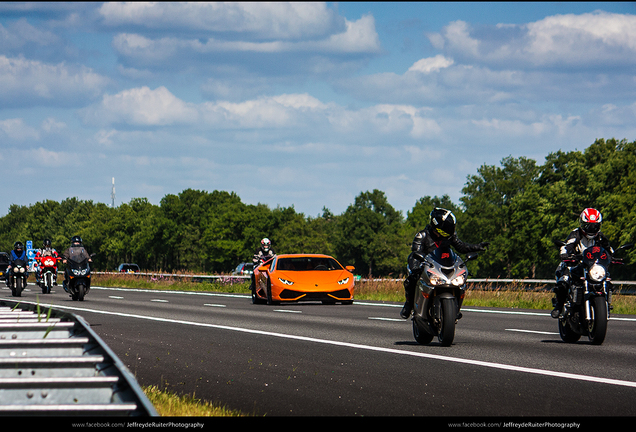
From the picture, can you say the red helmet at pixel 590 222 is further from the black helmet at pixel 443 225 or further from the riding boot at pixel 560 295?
the black helmet at pixel 443 225

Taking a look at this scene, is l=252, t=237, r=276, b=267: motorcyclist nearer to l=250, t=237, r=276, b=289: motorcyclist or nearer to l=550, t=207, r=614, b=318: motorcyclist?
l=250, t=237, r=276, b=289: motorcyclist

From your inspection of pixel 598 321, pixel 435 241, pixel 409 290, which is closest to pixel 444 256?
pixel 435 241

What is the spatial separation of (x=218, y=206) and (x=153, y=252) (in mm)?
13094

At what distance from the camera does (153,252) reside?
131 metres

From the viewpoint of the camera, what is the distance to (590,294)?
10570 millimetres

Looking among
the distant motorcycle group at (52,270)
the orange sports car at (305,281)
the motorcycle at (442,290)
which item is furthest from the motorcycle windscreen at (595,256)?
the distant motorcycle group at (52,270)

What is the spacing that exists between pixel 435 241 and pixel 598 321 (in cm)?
247

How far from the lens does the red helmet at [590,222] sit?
10898 millimetres

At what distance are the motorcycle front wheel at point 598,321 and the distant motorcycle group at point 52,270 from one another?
1596cm

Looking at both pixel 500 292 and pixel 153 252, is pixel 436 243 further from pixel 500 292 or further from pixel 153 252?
pixel 153 252

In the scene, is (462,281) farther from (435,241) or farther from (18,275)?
(18,275)

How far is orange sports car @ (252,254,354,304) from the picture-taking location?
2095 centimetres

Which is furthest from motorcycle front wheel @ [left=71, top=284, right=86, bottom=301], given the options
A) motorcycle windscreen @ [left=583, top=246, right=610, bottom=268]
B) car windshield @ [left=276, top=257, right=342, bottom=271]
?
motorcycle windscreen @ [left=583, top=246, right=610, bottom=268]

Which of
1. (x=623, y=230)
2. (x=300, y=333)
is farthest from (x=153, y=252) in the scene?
(x=300, y=333)
